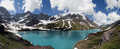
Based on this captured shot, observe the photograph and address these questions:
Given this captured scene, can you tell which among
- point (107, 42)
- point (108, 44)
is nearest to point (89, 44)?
point (107, 42)

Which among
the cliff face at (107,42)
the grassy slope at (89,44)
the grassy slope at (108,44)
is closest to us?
the grassy slope at (108,44)

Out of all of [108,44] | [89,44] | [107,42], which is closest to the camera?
[108,44]

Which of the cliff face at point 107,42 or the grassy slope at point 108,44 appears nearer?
the grassy slope at point 108,44

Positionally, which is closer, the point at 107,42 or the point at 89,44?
the point at 107,42

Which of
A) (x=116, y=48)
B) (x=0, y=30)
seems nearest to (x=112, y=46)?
(x=116, y=48)

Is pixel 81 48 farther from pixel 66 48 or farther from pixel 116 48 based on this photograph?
pixel 116 48

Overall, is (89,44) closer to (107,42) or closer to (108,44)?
(107,42)

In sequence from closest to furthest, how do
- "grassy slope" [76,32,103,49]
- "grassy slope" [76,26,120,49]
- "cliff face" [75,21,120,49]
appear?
1. "grassy slope" [76,26,120,49]
2. "cliff face" [75,21,120,49]
3. "grassy slope" [76,32,103,49]

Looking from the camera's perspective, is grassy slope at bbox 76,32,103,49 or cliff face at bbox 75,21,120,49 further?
grassy slope at bbox 76,32,103,49

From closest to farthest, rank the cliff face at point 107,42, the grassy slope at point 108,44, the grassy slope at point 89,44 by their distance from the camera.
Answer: the grassy slope at point 108,44 → the cliff face at point 107,42 → the grassy slope at point 89,44

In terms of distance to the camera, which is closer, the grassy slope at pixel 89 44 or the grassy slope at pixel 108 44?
the grassy slope at pixel 108 44

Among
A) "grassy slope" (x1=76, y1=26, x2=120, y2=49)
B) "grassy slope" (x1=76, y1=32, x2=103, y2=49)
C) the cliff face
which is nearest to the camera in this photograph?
"grassy slope" (x1=76, y1=26, x2=120, y2=49)
